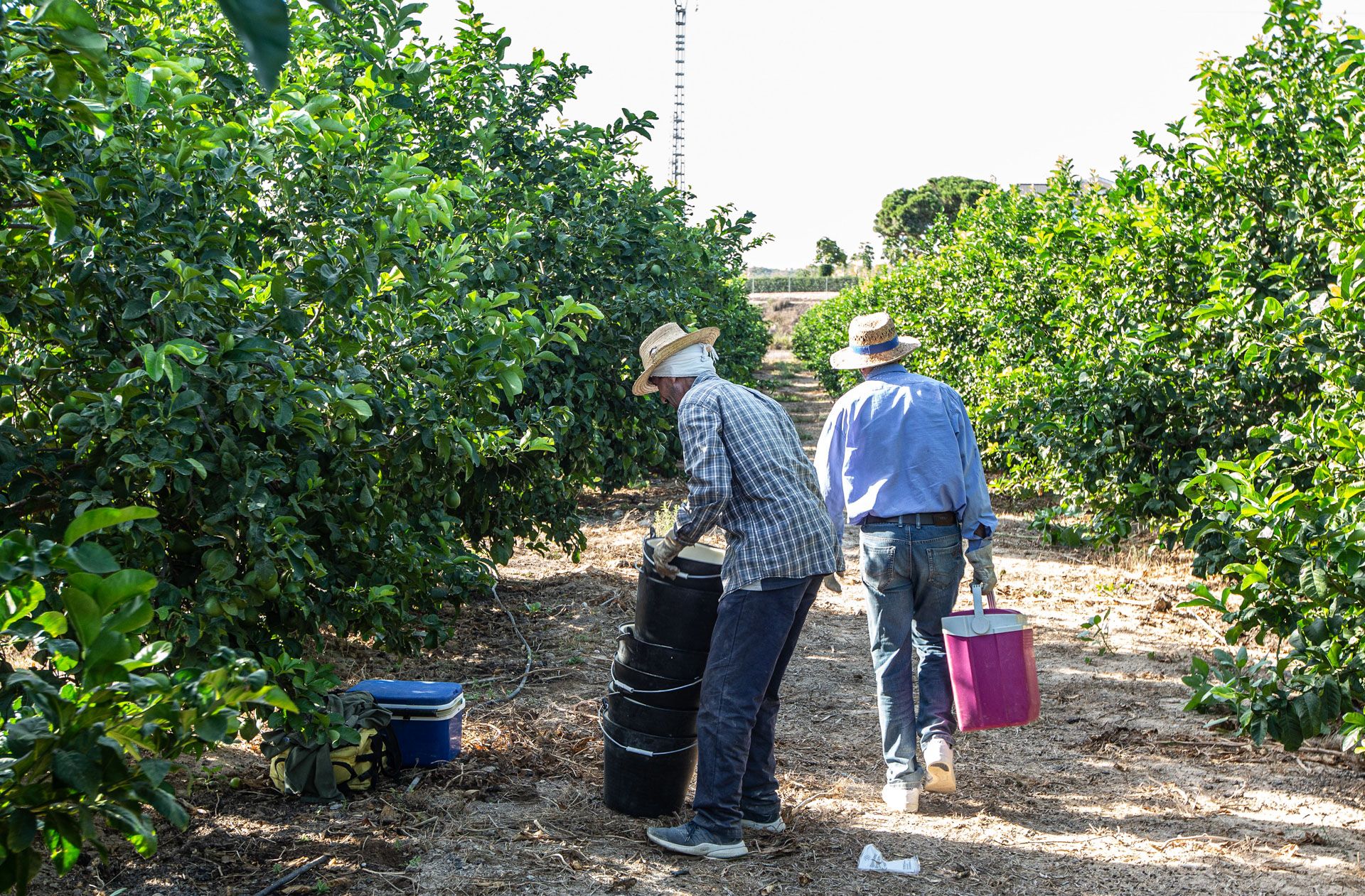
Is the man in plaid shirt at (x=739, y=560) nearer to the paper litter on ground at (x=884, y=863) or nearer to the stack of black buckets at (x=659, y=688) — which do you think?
the stack of black buckets at (x=659, y=688)

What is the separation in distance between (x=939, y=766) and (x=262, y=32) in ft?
14.4

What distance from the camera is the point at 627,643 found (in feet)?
14.0

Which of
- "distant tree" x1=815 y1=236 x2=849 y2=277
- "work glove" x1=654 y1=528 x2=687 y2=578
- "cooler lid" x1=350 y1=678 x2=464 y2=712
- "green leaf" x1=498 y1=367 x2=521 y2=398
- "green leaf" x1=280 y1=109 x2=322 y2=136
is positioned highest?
"distant tree" x1=815 y1=236 x2=849 y2=277

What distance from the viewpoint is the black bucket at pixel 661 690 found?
4.16m

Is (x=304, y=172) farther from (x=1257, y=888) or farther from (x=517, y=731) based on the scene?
(x=1257, y=888)

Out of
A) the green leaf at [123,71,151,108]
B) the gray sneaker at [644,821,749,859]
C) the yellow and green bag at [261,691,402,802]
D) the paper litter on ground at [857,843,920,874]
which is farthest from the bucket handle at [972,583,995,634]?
the green leaf at [123,71,151,108]

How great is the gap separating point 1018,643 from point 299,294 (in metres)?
2.97

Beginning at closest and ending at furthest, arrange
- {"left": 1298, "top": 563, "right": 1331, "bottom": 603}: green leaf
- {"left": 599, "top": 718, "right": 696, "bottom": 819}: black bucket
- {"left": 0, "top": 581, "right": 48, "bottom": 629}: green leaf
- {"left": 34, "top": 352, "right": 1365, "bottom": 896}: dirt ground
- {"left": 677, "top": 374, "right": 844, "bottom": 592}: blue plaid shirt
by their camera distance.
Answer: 1. {"left": 0, "top": 581, "right": 48, "bottom": 629}: green leaf
2. {"left": 1298, "top": 563, "right": 1331, "bottom": 603}: green leaf
3. {"left": 34, "top": 352, "right": 1365, "bottom": 896}: dirt ground
4. {"left": 677, "top": 374, "right": 844, "bottom": 592}: blue plaid shirt
5. {"left": 599, "top": 718, "right": 696, "bottom": 819}: black bucket

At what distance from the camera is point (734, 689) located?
3895 mm

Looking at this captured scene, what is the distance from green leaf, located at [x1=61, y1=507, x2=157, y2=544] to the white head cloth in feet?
9.57

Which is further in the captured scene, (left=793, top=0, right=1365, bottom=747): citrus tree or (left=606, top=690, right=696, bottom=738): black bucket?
(left=606, top=690, right=696, bottom=738): black bucket

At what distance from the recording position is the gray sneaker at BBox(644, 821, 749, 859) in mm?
3914

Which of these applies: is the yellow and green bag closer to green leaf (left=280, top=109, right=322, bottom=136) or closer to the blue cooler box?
the blue cooler box

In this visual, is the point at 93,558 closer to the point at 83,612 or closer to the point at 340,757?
the point at 83,612
